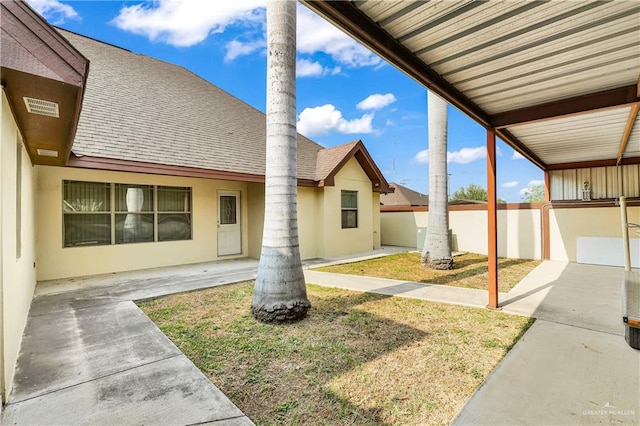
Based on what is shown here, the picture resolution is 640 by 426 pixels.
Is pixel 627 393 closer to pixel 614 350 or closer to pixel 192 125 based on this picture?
pixel 614 350

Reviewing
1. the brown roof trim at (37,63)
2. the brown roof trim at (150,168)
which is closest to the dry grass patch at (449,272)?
the brown roof trim at (150,168)

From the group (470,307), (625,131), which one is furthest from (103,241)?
(625,131)

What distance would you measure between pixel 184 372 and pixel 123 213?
21.5ft

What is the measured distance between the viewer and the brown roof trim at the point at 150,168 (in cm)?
640

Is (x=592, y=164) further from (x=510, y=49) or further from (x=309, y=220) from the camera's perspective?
(x=510, y=49)

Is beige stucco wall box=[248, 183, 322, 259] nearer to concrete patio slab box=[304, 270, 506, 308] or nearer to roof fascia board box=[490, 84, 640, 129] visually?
concrete patio slab box=[304, 270, 506, 308]

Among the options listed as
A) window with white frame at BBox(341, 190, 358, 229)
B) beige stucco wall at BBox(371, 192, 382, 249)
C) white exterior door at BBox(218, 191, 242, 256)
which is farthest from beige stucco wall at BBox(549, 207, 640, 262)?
white exterior door at BBox(218, 191, 242, 256)

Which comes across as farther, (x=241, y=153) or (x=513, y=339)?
(x=241, y=153)

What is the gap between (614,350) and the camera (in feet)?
11.3

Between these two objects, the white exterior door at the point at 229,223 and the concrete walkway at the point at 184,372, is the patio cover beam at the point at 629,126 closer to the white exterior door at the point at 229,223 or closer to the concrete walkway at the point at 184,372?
the concrete walkway at the point at 184,372

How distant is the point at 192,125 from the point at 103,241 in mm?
4344

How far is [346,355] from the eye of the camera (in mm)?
3463

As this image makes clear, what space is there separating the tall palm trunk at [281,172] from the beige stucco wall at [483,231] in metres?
9.83

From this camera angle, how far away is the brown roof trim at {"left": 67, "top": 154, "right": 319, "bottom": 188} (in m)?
6.40
